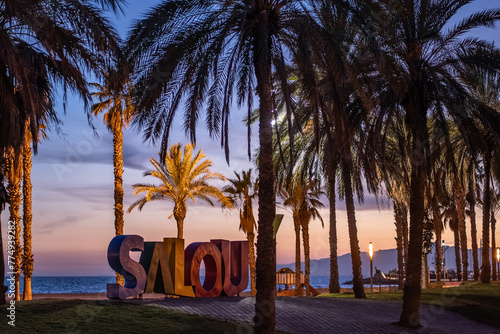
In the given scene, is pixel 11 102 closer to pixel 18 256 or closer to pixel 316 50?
pixel 316 50

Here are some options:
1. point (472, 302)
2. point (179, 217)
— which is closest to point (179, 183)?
point (179, 217)

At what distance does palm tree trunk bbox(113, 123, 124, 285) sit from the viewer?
32.8 meters

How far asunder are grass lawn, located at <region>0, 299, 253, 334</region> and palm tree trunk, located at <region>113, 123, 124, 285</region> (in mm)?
14236

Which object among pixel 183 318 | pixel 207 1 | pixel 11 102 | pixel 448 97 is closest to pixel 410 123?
pixel 448 97

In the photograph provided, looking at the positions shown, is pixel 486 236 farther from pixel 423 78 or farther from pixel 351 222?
pixel 423 78

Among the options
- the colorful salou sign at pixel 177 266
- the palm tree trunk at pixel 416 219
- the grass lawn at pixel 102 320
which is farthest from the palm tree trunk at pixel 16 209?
the palm tree trunk at pixel 416 219

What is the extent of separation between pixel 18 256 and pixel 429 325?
74.6ft

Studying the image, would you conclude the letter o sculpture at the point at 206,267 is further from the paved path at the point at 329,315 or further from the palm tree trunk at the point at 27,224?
the palm tree trunk at the point at 27,224

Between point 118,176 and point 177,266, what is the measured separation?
42.7 feet

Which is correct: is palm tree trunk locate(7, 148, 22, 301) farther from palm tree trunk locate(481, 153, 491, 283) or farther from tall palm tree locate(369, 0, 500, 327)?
palm tree trunk locate(481, 153, 491, 283)

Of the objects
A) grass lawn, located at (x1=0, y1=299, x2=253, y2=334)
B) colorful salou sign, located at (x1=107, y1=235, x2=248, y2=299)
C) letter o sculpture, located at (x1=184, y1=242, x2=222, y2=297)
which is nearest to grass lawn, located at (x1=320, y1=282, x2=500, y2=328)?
colorful salou sign, located at (x1=107, y1=235, x2=248, y2=299)

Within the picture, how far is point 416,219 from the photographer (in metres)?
19.4

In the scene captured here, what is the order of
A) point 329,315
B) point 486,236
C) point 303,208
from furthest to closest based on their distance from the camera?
point 303,208, point 486,236, point 329,315

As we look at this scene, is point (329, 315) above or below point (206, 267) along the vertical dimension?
below
